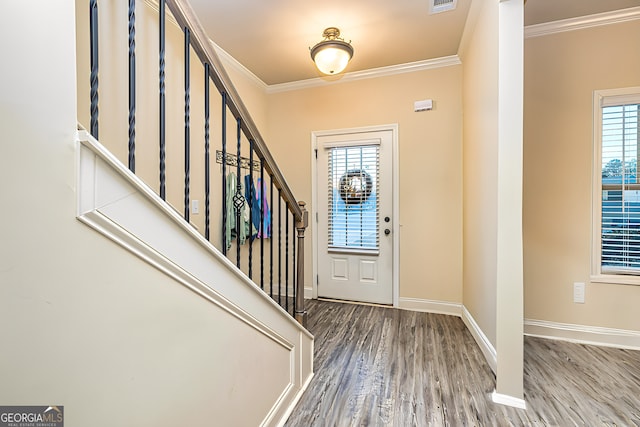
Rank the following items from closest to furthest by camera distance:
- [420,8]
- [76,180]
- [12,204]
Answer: [12,204] → [76,180] → [420,8]

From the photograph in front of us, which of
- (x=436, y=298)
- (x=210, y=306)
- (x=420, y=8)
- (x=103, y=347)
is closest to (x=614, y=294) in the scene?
(x=436, y=298)

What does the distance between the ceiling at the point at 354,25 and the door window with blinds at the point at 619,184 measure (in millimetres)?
784

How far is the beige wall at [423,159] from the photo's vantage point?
3.03 meters

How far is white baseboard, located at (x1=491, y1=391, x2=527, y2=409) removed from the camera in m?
1.64

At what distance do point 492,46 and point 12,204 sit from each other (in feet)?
8.08

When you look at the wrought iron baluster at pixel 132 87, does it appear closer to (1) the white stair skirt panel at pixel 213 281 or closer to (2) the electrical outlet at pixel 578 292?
(1) the white stair skirt panel at pixel 213 281

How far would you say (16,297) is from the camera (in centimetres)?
51

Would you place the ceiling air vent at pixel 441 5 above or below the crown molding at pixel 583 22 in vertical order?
above

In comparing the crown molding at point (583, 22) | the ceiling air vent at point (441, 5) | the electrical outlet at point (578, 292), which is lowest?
the electrical outlet at point (578, 292)

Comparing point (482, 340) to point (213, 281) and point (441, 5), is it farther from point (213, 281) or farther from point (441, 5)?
point (441, 5)

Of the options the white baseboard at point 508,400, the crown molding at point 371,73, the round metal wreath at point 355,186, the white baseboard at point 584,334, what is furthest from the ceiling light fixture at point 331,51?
the white baseboard at point 584,334

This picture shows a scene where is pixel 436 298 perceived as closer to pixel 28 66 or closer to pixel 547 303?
pixel 547 303

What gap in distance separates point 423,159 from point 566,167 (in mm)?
1220

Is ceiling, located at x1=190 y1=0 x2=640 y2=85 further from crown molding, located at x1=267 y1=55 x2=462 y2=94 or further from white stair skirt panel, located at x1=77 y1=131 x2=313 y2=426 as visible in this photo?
white stair skirt panel, located at x1=77 y1=131 x2=313 y2=426
